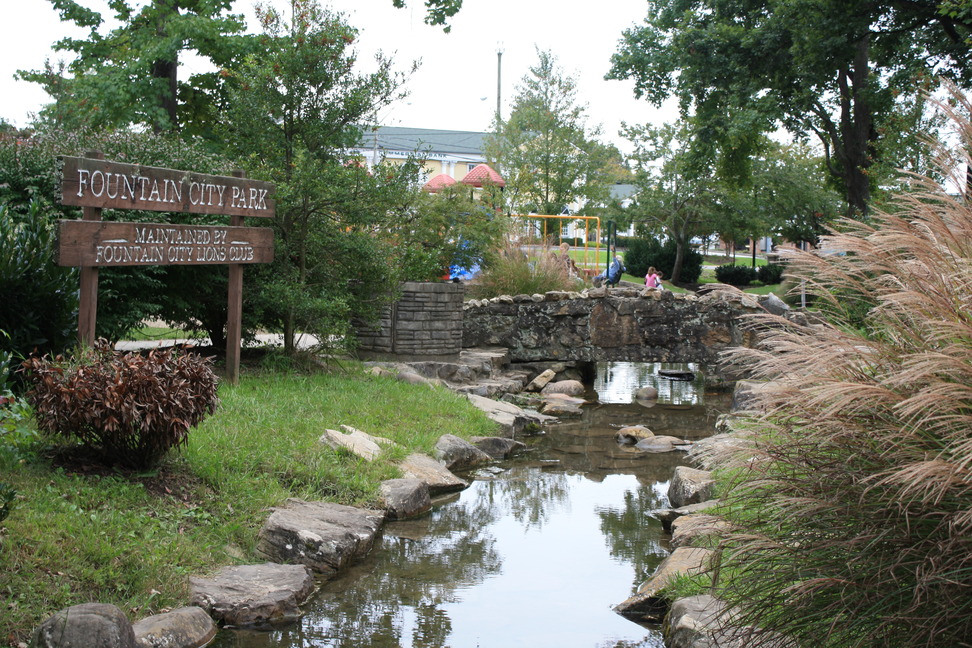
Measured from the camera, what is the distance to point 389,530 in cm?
627

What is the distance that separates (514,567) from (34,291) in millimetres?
3754

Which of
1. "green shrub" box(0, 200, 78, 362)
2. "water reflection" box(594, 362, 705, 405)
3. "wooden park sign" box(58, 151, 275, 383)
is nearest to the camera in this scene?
"green shrub" box(0, 200, 78, 362)

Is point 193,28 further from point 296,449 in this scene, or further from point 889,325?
point 889,325

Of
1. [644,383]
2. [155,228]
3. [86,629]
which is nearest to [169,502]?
[86,629]

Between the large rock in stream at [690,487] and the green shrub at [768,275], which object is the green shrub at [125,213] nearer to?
the large rock in stream at [690,487]

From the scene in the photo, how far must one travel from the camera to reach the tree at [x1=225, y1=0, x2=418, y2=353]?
9.34m

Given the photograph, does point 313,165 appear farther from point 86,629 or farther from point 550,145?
point 550,145

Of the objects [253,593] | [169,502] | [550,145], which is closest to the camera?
[253,593]

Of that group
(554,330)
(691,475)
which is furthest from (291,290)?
(554,330)

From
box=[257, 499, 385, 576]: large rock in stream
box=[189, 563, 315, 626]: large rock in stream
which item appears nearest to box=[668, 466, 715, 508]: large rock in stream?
box=[257, 499, 385, 576]: large rock in stream

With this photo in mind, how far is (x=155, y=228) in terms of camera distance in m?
7.06

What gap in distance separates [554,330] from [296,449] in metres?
8.14

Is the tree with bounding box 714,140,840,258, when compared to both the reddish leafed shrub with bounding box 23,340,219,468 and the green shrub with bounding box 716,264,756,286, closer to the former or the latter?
the green shrub with bounding box 716,264,756,286

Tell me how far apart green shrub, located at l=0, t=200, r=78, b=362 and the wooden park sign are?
0.21 meters
